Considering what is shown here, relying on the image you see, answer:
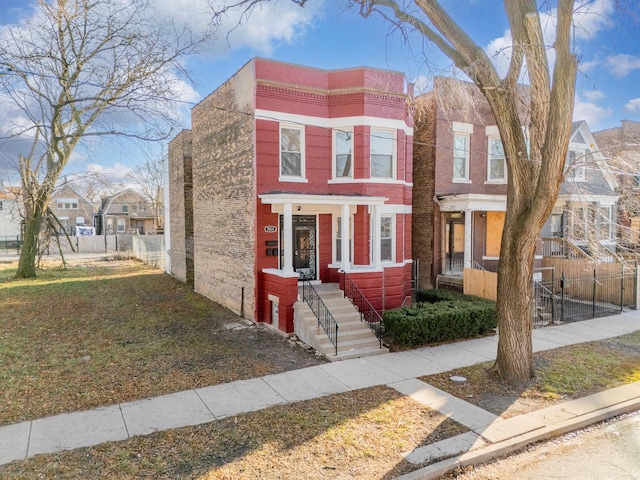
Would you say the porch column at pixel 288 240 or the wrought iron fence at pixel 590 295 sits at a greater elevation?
the porch column at pixel 288 240

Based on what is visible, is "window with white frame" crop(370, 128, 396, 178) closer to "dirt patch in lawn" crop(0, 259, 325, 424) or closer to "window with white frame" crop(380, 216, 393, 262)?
"window with white frame" crop(380, 216, 393, 262)

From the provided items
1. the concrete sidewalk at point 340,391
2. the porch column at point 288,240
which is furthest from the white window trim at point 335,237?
the concrete sidewalk at point 340,391

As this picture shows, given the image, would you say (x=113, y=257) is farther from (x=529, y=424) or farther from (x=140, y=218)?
(x=529, y=424)

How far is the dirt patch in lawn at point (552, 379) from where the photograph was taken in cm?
736

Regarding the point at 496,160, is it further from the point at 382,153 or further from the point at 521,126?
the point at 521,126

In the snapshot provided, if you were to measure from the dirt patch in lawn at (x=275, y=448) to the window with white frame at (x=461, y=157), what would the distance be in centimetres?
1247

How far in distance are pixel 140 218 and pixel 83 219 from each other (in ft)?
38.9

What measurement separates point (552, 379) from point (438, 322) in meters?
3.03

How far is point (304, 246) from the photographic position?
45.1 ft

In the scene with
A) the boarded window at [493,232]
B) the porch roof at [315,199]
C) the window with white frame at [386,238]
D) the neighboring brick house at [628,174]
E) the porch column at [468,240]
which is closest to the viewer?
the porch roof at [315,199]

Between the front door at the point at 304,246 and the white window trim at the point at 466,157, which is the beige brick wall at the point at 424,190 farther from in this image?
the front door at the point at 304,246

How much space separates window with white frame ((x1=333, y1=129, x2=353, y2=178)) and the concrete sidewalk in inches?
247

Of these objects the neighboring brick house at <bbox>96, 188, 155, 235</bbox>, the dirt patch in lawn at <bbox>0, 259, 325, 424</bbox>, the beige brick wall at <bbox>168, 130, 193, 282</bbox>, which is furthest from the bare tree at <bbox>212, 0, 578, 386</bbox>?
the neighboring brick house at <bbox>96, 188, 155, 235</bbox>

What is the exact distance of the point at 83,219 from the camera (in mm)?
62531
